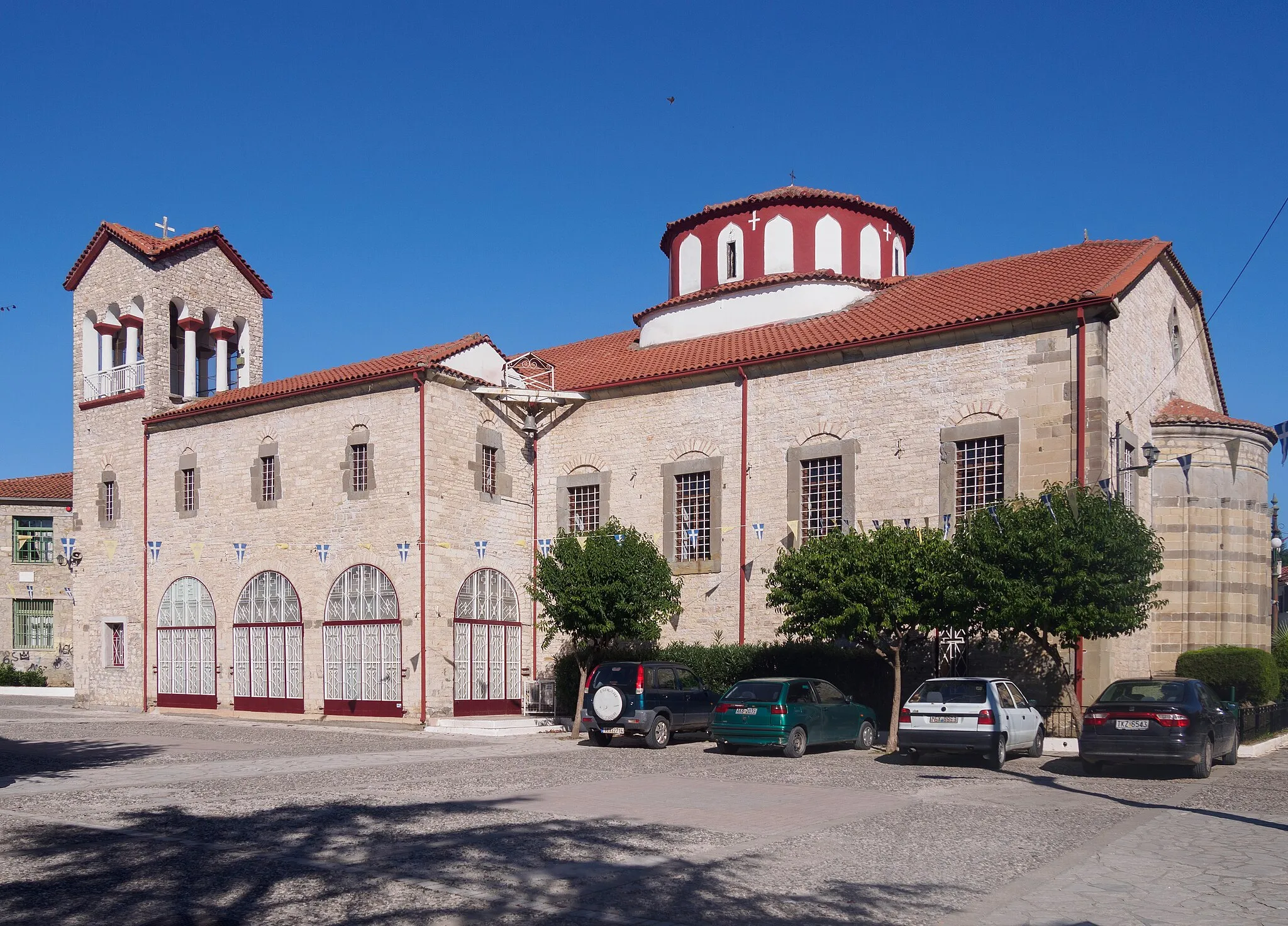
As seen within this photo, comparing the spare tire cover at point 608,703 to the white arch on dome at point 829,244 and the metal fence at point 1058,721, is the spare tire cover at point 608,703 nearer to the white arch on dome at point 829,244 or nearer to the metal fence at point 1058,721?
the metal fence at point 1058,721

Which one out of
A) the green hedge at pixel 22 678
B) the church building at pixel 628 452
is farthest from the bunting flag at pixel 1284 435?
the green hedge at pixel 22 678

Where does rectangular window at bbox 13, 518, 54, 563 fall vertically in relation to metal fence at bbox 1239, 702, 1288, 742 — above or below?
above

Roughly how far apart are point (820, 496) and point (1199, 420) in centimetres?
860

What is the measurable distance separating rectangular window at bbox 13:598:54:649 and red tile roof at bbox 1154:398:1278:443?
41029mm

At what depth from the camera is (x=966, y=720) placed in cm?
1755

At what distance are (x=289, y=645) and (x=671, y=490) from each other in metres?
10.1

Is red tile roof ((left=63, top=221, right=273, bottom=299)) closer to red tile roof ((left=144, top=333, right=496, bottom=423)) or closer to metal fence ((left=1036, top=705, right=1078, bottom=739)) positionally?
red tile roof ((left=144, top=333, right=496, bottom=423))

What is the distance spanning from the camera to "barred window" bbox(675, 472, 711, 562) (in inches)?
1081

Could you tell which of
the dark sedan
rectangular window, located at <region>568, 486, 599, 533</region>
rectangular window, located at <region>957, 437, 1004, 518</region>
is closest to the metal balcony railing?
rectangular window, located at <region>568, 486, 599, 533</region>

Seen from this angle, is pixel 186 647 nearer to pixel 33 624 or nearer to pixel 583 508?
pixel 583 508

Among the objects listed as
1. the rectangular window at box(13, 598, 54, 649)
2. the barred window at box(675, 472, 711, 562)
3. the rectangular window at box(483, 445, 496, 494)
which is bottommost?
the rectangular window at box(13, 598, 54, 649)

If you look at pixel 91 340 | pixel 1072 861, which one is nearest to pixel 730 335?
pixel 91 340

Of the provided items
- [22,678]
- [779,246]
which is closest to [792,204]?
[779,246]

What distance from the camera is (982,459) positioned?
78.2 feet
